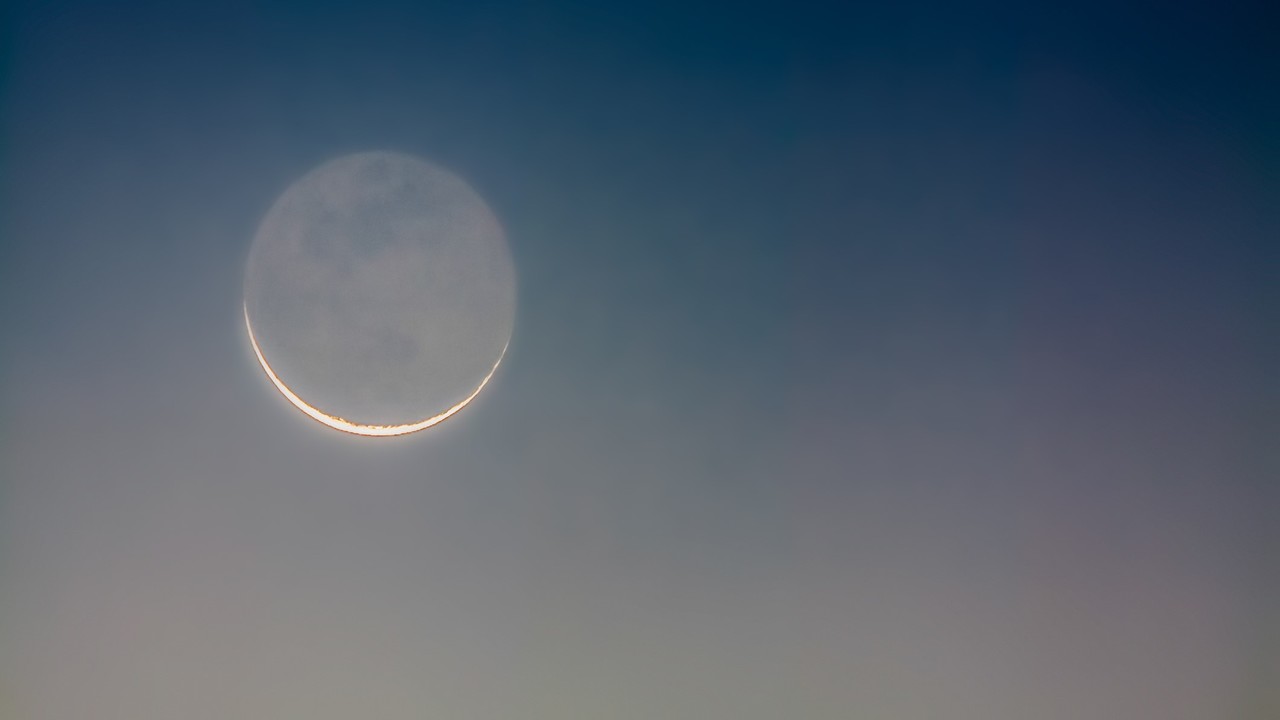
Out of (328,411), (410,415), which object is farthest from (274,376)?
(410,415)

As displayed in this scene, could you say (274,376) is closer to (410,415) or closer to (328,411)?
(328,411)
